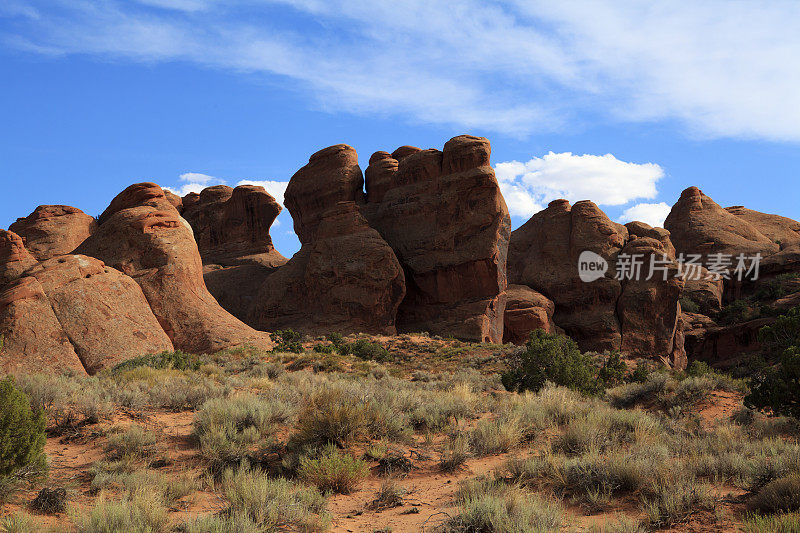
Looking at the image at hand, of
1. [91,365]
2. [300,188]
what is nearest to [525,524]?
[91,365]

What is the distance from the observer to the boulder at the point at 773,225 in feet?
223

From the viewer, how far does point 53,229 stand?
38375mm

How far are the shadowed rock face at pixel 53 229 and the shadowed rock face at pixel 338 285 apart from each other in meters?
13.2

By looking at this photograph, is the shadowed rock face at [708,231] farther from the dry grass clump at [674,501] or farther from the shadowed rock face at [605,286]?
the dry grass clump at [674,501]

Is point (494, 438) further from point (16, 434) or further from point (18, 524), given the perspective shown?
point (16, 434)

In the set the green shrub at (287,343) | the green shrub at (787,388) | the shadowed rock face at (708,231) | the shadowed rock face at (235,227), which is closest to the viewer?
the green shrub at (787,388)

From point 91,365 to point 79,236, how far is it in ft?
79.9

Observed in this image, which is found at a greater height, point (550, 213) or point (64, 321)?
point (550, 213)

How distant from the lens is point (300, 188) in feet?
158

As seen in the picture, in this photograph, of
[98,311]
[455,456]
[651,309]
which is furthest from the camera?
[651,309]

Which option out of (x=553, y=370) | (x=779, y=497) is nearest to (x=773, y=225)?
(x=553, y=370)

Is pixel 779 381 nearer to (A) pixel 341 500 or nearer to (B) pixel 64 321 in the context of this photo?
(A) pixel 341 500

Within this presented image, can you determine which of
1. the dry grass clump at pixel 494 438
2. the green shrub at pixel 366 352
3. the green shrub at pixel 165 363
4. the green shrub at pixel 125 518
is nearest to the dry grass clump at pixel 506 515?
the dry grass clump at pixel 494 438

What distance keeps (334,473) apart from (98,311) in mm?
16894
